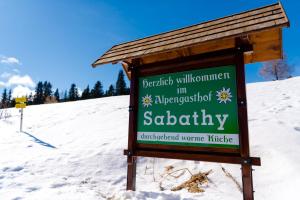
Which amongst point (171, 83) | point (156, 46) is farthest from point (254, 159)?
point (156, 46)

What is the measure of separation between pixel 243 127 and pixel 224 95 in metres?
0.69

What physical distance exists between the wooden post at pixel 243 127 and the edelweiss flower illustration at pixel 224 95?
18 centimetres

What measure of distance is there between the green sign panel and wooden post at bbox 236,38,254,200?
0.32 feet

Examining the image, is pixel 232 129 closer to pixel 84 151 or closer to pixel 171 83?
pixel 171 83

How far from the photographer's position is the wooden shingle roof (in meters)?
3.98

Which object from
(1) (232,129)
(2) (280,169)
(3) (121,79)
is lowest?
(2) (280,169)

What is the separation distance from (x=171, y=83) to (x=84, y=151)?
4.35 meters

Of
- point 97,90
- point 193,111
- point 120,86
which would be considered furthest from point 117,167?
point 97,90

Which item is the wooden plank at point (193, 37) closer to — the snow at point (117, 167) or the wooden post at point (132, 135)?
the wooden post at point (132, 135)

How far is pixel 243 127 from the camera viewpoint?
3971mm

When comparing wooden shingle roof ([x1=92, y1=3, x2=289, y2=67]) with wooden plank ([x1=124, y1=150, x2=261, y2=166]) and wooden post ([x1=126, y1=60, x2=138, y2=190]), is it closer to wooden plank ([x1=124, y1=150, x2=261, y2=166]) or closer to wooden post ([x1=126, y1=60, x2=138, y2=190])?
wooden post ([x1=126, y1=60, x2=138, y2=190])

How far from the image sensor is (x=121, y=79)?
67.8m

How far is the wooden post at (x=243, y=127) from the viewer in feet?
12.4

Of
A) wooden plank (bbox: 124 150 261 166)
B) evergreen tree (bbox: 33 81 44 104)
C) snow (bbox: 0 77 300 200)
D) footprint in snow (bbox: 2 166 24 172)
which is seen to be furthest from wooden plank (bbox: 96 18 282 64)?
evergreen tree (bbox: 33 81 44 104)
